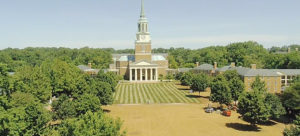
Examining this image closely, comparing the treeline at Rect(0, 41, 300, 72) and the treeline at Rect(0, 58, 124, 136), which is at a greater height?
the treeline at Rect(0, 41, 300, 72)

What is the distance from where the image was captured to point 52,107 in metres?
36.6

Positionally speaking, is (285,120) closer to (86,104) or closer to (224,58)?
(86,104)

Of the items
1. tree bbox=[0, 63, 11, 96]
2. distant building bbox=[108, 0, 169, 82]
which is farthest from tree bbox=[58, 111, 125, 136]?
distant building bbox=[108, 0, 169, 82]

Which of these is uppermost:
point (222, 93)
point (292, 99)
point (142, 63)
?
point (142, 63)

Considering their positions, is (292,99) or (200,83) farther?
(200,83)

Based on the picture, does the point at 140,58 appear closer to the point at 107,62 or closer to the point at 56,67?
the point at 107,62

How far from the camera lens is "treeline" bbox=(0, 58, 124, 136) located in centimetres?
1980

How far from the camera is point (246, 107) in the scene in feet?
114

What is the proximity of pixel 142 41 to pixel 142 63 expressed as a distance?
870 centimetres

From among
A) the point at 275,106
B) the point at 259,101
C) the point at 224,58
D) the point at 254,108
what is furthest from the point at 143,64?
the point at 259,101

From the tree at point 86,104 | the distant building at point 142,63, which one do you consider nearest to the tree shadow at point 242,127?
the tree at point 86,104

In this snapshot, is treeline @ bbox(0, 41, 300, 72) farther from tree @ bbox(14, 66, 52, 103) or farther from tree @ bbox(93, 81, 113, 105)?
tree @ bbox(93, 81, 113, 105)

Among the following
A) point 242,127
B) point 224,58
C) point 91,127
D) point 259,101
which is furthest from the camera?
point 224,58

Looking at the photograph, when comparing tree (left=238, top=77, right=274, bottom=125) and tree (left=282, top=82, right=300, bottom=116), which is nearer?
tree (left=238, top=77, right=274, bottom=125)
